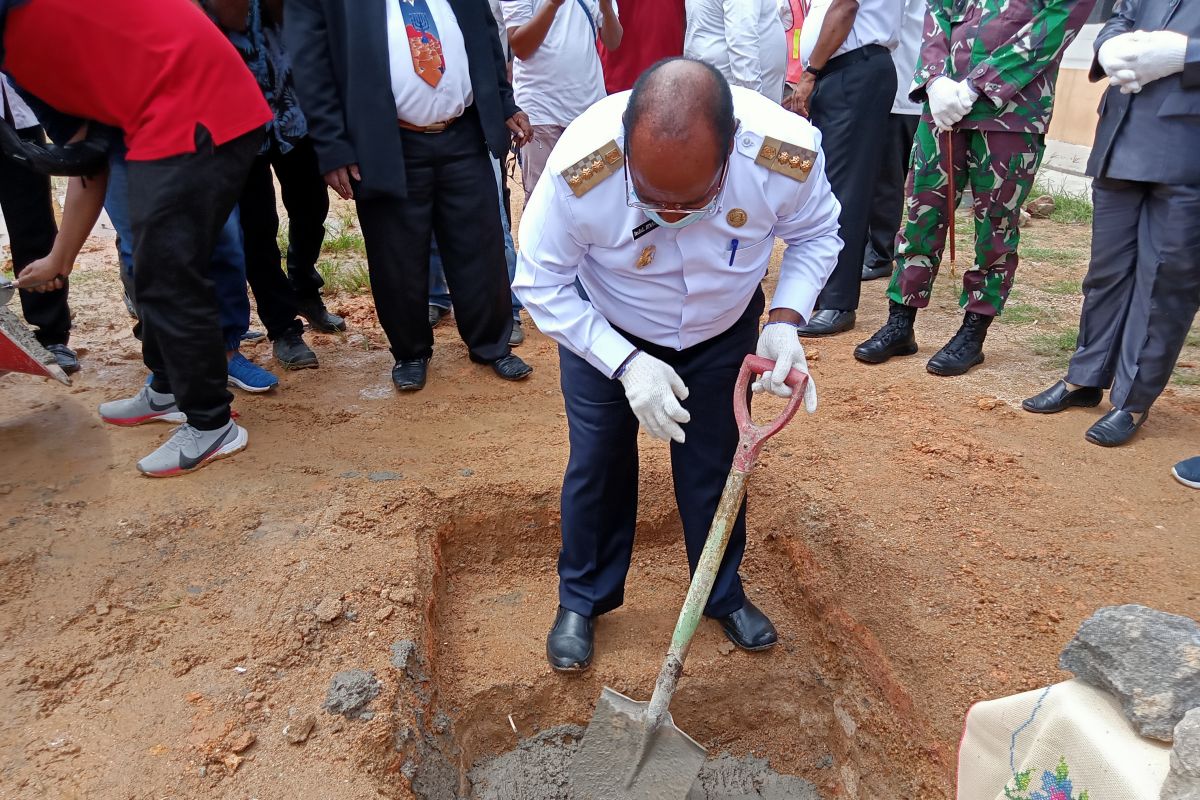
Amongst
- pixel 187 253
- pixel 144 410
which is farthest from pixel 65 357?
pixel 187 253

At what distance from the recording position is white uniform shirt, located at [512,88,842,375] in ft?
5.67

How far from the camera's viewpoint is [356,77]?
2.96m

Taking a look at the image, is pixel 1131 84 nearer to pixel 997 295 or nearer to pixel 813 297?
pixel 997 295

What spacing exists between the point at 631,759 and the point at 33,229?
327 centimetres

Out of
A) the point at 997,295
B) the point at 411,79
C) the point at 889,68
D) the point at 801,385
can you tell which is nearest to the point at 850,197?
the point at 889,68

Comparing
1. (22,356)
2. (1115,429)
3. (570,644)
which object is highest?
(22,356)

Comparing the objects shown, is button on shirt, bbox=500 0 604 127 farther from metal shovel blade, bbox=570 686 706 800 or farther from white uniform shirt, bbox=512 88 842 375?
metal shovel blade, bbox=570 686 706 800

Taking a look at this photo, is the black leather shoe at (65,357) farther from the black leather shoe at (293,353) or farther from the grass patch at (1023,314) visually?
the grass patch at (1023,314)

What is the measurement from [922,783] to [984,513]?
0.91 m

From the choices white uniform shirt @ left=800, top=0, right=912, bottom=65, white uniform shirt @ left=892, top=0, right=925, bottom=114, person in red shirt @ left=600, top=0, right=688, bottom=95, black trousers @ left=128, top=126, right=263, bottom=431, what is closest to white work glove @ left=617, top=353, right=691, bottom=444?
black trousers @ left=128, top=126, right=263, bottom=431

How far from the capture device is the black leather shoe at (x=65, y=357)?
3.61 m

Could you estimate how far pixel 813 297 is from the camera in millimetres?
1982

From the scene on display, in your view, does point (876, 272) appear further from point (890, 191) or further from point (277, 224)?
point (277, 224)

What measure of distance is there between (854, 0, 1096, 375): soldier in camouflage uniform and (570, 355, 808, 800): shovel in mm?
1907
